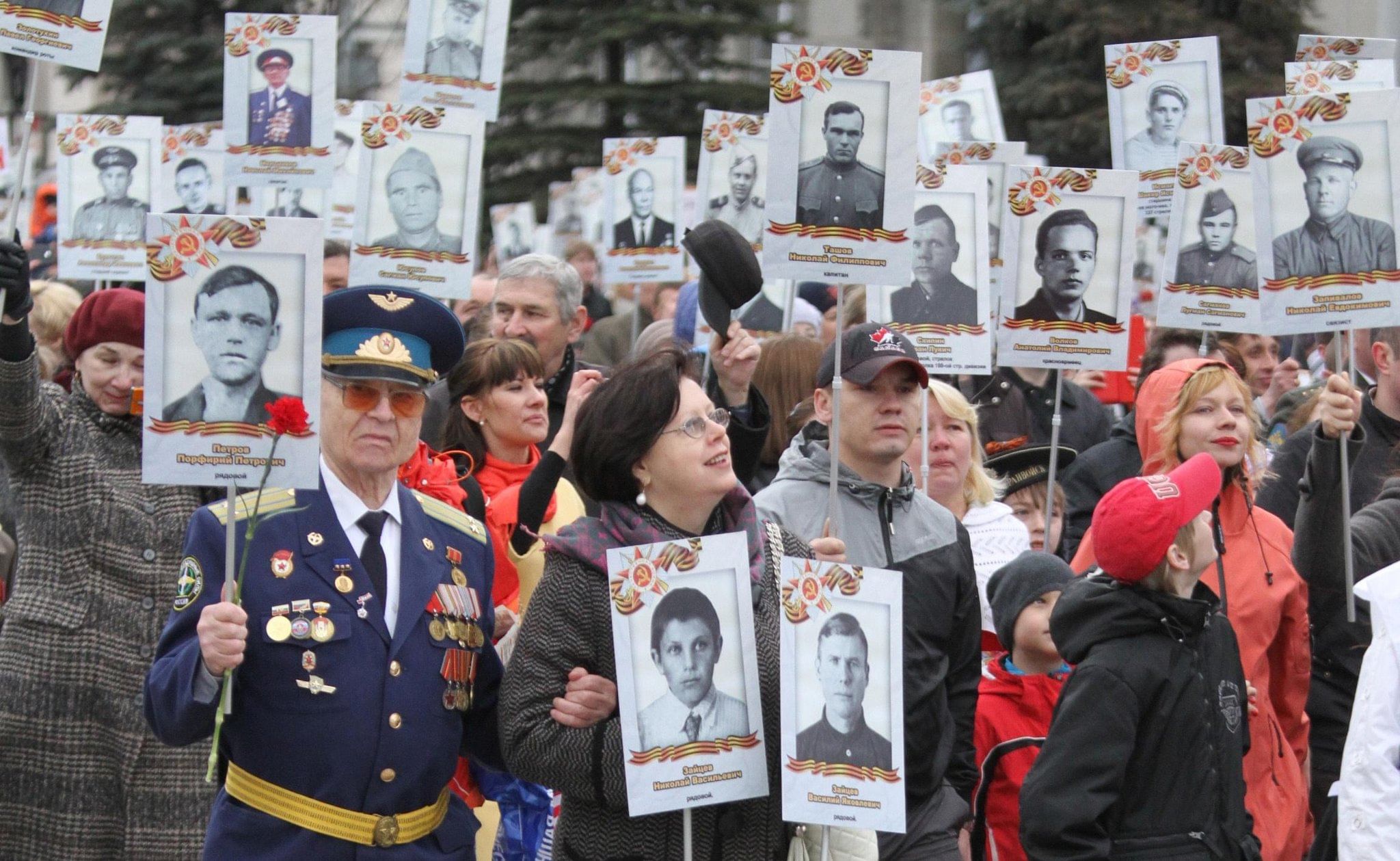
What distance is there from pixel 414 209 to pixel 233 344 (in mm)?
4330

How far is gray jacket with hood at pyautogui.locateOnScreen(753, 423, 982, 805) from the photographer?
4.90 metres

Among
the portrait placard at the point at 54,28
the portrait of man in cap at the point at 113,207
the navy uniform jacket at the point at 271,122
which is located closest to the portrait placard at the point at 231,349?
the portrait placard at the point at 54,28

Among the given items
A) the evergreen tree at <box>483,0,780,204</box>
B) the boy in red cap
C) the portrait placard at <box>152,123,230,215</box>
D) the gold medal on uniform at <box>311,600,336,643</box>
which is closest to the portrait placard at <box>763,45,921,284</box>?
the boy in red cap

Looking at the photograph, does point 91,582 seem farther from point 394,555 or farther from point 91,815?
point 394,555

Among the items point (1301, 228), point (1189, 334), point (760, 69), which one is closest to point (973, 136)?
point (1189, 334)

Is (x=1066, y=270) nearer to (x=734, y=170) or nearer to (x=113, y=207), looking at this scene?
(x=734, y=170)

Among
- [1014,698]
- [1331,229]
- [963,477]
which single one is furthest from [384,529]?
[1331,229]

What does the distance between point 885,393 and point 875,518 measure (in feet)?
1.11

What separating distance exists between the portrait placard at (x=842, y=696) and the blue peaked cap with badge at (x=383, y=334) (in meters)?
0.95

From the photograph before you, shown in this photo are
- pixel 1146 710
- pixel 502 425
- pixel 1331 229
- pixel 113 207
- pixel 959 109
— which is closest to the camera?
pixel 1146 710

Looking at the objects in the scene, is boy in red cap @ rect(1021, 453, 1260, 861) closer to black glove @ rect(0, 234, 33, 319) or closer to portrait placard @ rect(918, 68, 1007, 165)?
black glove @ rect(0, 234, 33, 319)

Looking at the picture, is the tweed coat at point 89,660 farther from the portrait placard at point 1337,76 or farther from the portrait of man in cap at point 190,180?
the portrait of man in cap at point 190,180

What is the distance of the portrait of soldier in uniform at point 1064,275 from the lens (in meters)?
7.30

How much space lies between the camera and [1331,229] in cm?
587
